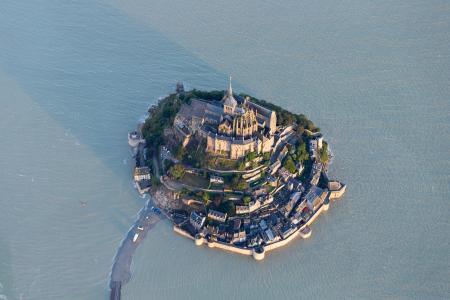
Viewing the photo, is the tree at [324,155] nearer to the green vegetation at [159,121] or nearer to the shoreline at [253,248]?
the shoreline at [253,248]

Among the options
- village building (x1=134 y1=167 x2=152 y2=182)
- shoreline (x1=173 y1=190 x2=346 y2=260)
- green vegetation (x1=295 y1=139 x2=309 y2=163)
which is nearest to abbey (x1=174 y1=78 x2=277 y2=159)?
green vegetation (x1=295 y1=139 x2=309 y2=163)

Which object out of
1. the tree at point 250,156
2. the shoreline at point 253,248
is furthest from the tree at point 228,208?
the tree at point 250,156

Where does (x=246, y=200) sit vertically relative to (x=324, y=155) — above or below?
below

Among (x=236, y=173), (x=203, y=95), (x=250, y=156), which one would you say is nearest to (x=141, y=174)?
(x=236, y=173)

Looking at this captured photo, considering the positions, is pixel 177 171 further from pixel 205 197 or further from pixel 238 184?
pixel 238 184

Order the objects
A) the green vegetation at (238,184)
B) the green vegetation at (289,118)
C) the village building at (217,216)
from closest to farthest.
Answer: the village building at (217,216)
the green vegetation at (238,184)
the green vegetation at (289,118)

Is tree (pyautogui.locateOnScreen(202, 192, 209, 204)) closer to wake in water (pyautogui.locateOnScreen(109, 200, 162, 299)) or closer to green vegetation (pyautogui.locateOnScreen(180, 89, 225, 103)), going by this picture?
wake in water (pyautogui.locateOnScreen(109, 200, 162, 299))
